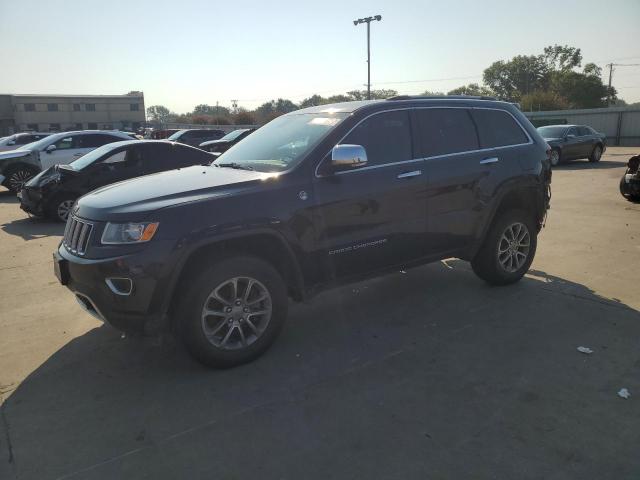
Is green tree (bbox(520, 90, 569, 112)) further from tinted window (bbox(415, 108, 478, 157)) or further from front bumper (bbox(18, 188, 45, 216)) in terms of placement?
tinted window (bbox(415, 108, 478, 157))

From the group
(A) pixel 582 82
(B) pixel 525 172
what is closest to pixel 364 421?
(B) pixel 525 172

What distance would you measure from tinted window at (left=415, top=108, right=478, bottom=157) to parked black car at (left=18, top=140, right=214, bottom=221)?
5.92 meters

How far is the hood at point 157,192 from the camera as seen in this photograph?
342 centimetres

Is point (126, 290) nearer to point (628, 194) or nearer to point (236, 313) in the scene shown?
point (236, 313)

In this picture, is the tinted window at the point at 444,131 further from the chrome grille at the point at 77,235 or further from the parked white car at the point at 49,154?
the parked white car at the point at 49,154

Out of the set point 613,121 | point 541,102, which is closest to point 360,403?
point 613,121

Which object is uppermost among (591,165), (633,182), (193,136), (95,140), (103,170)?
(193,136)

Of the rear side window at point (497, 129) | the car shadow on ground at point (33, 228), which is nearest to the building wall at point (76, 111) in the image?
the car shadow on ground at point (33, 228)

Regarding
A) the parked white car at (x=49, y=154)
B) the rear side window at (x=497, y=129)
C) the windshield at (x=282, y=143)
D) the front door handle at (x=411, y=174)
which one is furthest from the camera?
the parked white car at (x=49, y=154)

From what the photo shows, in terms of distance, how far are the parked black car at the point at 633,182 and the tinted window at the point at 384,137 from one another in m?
7.21

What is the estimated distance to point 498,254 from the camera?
5219 millimetres

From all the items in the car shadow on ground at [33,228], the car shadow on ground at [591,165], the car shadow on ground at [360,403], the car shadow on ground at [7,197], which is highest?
the car shadow on ground at [591,165]

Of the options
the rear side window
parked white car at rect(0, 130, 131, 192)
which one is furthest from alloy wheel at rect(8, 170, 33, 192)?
the rear side window

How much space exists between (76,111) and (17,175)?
79.8 m
